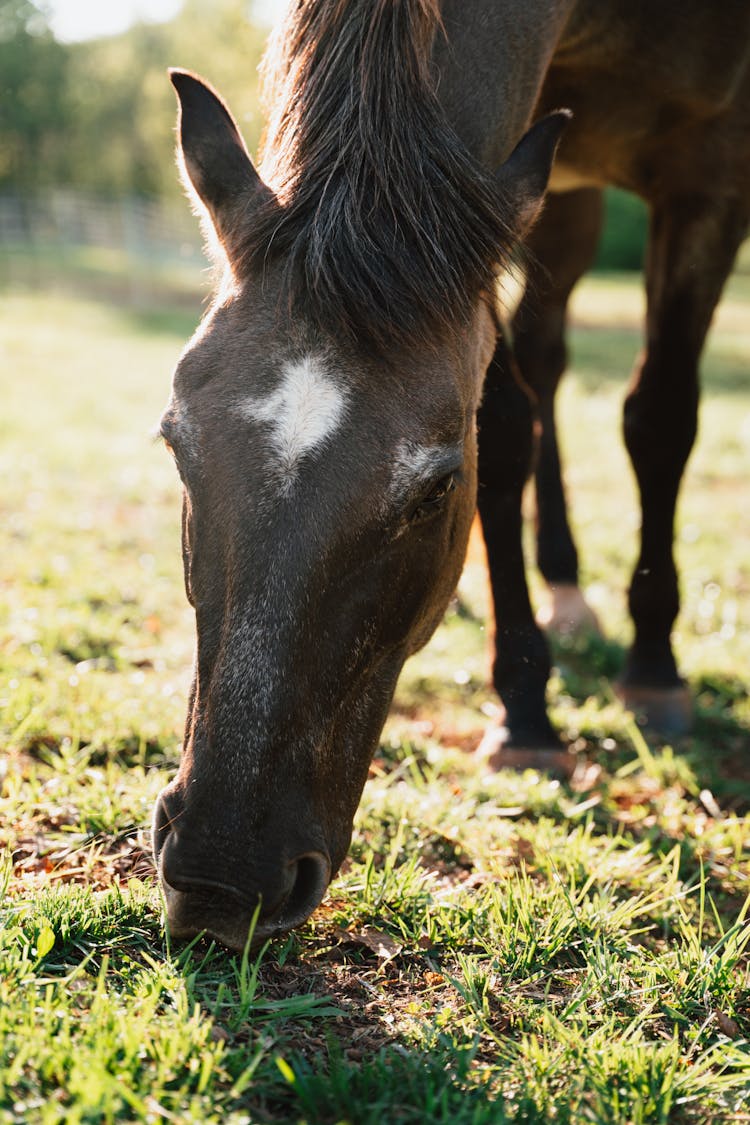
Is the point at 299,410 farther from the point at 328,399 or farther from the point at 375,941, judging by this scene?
the point at 375,941

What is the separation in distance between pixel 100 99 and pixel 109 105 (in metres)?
1.57

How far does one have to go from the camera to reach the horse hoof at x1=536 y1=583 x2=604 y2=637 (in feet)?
18.0

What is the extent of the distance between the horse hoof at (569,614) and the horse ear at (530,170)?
9.73 ft

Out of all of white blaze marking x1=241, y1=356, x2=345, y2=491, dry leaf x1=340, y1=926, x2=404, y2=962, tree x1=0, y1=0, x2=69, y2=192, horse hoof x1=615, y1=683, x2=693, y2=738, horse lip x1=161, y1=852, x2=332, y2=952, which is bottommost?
horse hoof x1=615, y1=683, x2=693, y2=738

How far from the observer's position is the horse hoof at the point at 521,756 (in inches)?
154

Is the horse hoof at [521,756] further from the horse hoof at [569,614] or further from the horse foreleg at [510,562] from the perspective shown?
the horse hoof at [569,614]

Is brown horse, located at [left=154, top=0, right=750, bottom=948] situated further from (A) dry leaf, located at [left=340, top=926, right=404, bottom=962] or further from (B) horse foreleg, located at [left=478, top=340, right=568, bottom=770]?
(B) horse foreleg, located at [left=478, top=340, right=568, bottom=770]

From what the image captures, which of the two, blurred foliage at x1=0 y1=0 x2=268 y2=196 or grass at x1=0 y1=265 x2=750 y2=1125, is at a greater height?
blurred foliage at x1=0 y1=0 x2=268 y2=196

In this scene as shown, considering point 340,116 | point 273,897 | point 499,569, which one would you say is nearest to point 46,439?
point 499,569

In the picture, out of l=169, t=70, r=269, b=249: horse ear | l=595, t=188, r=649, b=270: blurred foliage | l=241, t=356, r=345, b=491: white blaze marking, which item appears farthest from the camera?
l=595, t=188, r=649, b=270: blurred foliage

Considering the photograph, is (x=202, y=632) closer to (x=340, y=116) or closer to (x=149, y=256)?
(x=340, y=116)

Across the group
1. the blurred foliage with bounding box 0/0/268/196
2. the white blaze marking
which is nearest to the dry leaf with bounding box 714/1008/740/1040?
the white blaze marking

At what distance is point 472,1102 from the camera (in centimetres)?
188

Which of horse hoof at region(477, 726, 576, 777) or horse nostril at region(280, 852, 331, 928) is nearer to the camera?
horse nostril at region(280, 852, 331, 928)
